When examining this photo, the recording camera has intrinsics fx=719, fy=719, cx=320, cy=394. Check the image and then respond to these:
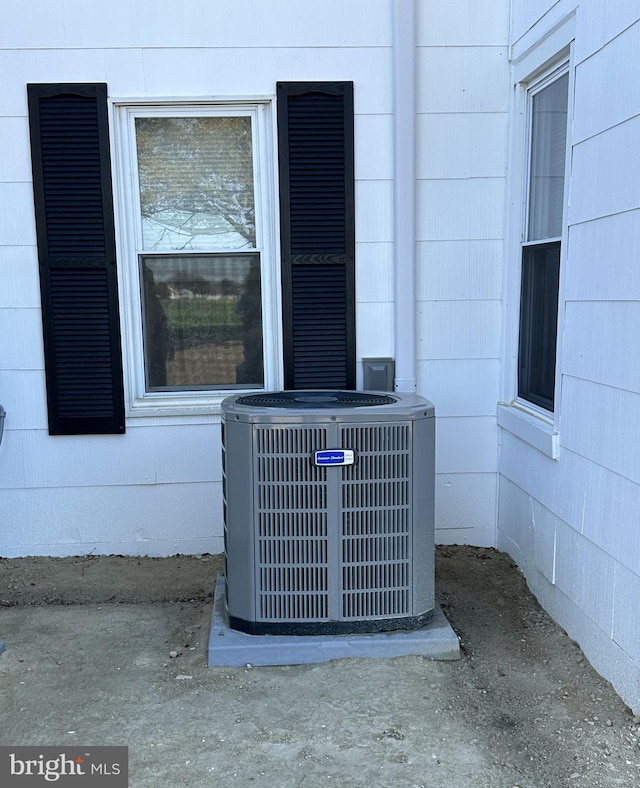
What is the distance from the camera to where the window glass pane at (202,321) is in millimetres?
3727

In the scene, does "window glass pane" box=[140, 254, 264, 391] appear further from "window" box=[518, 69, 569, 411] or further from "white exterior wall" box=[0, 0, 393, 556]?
"window" box=[518, 69, 569, 411]

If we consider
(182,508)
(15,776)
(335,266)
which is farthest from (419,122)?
(15,776)

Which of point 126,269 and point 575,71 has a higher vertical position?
point 575,71

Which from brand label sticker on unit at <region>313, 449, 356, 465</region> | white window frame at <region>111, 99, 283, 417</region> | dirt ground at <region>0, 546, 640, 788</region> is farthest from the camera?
white window frame at <region>111, 99, 283, 417</region>

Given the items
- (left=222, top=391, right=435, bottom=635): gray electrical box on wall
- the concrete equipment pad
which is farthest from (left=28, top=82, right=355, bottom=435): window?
the concrete equipment pad

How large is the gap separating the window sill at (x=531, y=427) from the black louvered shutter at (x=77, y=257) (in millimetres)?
1978

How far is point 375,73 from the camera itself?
3.55 metres

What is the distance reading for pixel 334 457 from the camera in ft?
8.82

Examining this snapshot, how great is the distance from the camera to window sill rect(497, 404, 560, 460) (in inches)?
120

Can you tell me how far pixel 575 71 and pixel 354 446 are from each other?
171 cm

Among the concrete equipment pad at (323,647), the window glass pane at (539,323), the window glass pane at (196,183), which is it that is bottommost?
the concrete equipment pad at (323,647)

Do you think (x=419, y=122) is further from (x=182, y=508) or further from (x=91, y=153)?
(x=182, y=508)

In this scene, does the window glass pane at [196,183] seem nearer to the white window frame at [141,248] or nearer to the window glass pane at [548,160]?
the white window frame at [141,248]

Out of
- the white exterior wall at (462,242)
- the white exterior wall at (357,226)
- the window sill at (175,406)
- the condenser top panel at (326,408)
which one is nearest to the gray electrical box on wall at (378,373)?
the white exterior wall at (357,226)
